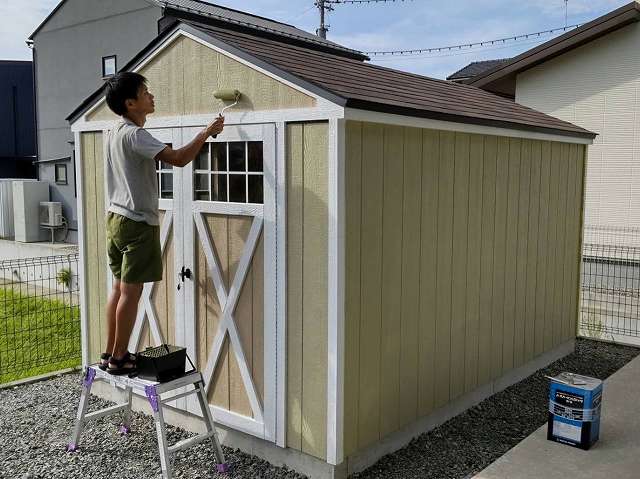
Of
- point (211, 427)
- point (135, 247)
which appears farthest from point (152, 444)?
point (135, 247)

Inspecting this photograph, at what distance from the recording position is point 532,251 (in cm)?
532

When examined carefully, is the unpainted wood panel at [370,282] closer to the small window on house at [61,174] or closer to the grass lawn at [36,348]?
the grass lawn at [36,348]

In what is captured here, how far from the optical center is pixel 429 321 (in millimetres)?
4105

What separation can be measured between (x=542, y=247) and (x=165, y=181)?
326 centimetres

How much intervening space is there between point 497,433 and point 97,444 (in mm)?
2651

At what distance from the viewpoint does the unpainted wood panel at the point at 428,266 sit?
3982mm

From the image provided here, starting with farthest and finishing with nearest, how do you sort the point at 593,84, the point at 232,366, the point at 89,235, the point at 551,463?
1. the point at 593,84
2. the point at 89,235
3. the point at 232,366
4. the point at 551,463

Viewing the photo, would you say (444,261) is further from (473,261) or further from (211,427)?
(211,427)

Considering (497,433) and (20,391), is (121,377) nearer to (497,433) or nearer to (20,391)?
(20,391)

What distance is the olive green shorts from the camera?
3496 millimetres

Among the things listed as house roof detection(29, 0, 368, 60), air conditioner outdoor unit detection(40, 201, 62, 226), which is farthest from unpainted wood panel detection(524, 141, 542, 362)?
air conditioner outdoor unit detection(40, 201, 62, 226)

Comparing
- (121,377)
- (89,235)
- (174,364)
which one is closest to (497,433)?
(174,364)

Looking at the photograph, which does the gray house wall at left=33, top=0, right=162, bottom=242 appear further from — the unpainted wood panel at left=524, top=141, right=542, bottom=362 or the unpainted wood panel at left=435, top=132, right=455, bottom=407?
the unpainted wood panel at left=435, top=132, right=455, bottom=407

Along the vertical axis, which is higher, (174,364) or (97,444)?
(174,364)
